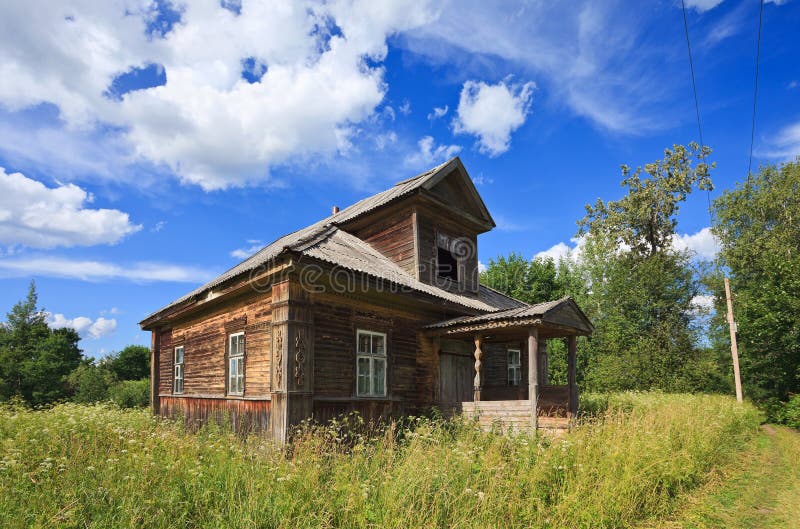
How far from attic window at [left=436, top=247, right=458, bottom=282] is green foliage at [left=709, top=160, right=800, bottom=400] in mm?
14264

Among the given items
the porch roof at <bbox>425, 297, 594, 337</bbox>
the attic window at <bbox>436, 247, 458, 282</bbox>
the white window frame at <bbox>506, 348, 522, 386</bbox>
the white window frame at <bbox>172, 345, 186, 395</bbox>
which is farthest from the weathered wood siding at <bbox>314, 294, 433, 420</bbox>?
the white window frame at <bbox>172, 345, 186, 395</bbox>

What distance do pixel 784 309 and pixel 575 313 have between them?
1422 centimetres

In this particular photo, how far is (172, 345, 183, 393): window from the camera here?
14223mm

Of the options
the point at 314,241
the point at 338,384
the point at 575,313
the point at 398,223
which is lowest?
the point at 338,384

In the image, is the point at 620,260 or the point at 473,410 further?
the point at 620,260

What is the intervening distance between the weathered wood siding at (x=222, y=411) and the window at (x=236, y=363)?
0.99ft

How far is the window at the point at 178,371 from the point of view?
14.2m

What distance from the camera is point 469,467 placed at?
620cm

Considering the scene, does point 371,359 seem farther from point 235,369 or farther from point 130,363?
point 130,363

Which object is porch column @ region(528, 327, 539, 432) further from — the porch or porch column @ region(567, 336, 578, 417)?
porch column @ region(567, 336, 578, 417)

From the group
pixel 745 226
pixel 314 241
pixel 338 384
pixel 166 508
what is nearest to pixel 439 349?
pixel 338 384

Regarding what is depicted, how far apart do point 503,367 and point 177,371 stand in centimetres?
1025

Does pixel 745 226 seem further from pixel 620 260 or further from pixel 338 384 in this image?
pixel 338 384

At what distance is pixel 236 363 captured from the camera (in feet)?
36.6
